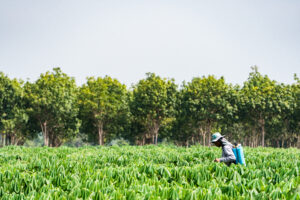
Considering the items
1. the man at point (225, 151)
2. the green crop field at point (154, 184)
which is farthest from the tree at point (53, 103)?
the man at point (225, 151)

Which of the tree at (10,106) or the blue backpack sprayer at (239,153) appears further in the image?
the tree at (10,106)

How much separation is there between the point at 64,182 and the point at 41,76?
127 feet

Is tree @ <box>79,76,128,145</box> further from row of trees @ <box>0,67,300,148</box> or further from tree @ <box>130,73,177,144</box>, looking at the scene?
tree @ <box>130,73,177,144</box>

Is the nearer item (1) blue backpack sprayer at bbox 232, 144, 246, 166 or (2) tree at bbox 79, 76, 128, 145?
(1) blue backpack sprayer at bbox 232, 144, 246, 166

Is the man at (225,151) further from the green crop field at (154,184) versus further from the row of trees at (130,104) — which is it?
the row of trees at (130,104)

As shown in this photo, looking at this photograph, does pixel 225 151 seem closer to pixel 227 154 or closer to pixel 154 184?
pixel 227 154

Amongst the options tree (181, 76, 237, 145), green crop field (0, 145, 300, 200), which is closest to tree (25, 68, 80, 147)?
tree (181, 76, 237, 145)

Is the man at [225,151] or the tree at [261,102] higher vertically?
the tree at [261,102]

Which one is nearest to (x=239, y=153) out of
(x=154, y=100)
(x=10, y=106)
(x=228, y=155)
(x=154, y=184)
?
(x=228, y=155)

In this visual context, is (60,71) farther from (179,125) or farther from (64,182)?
(64,182)

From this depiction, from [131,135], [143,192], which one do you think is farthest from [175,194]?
[131,135]

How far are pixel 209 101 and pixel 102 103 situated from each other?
52.6 feet

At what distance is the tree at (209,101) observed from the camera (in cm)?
4062

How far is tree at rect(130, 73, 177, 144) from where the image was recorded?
136ft
